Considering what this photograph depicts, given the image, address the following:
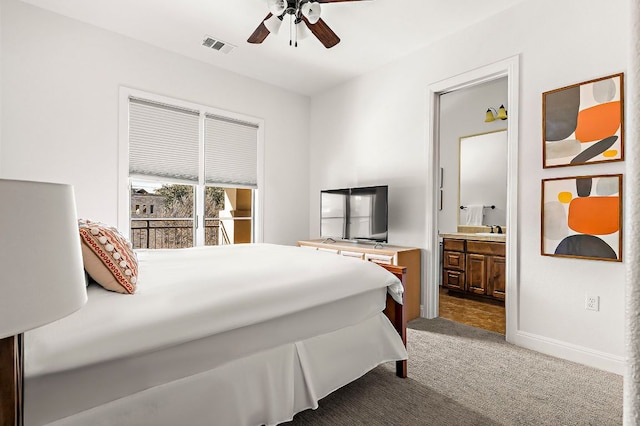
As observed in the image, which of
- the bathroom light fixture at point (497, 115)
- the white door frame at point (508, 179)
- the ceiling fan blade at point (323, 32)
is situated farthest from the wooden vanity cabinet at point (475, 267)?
the ceiling fan blade at point (323, 32)

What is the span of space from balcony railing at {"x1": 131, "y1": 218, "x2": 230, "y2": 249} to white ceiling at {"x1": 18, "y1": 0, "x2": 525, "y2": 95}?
1.93m

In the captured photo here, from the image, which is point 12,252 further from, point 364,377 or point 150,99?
point 150,99

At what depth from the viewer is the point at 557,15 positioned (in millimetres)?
2664

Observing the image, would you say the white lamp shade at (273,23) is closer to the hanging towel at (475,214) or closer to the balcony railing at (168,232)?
the balcony railing at (168,232)

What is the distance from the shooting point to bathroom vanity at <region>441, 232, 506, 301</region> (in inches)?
160

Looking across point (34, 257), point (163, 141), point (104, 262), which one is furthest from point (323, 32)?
point (34, 257)

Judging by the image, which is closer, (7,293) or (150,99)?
(7,293)

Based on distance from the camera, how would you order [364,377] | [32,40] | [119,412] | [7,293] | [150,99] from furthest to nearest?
1. [150,99]
2. [32,40]
3. [364,377]
4. [119,412]
5. [7,293]

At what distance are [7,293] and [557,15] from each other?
3.63 metres

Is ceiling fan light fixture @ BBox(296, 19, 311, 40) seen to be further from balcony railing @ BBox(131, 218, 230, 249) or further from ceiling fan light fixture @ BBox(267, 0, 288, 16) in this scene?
balcony railing @ BBox(131, 218, 230, 249)

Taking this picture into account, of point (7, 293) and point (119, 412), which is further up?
point (7, 293)

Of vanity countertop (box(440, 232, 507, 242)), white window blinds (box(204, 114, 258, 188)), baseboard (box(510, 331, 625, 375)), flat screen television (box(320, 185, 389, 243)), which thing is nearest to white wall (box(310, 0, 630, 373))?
baseboard (box(510, 331, 625, 375))

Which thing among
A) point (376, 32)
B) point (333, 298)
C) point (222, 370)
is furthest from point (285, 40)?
point (222, 370)

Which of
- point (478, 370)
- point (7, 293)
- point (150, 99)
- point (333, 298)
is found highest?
point (150, 99)
